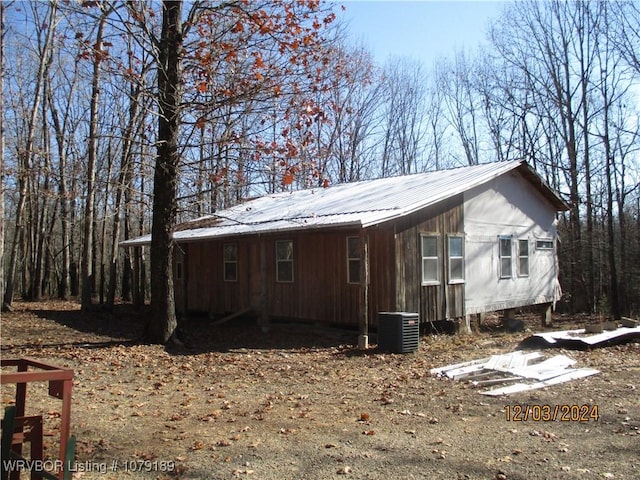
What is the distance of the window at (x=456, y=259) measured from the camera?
15.2 metres

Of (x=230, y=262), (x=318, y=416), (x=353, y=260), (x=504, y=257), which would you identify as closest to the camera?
(x=318, y=416)

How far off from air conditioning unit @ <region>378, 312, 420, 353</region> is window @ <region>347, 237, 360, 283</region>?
2449 mm

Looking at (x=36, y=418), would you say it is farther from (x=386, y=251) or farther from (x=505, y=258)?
(x=505, y=258)

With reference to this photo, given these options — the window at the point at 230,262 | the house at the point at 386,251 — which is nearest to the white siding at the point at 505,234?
the house at the point at 386,251

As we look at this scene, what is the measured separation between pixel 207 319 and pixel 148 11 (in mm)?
10489

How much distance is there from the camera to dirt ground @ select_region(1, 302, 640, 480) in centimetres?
505

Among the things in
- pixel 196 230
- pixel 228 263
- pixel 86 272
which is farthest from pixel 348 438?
pixel 86 272

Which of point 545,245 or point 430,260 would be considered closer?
point 430,260

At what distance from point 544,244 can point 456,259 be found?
5.61m

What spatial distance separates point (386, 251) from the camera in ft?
44.8

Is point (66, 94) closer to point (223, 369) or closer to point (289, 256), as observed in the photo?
point (289, 256)

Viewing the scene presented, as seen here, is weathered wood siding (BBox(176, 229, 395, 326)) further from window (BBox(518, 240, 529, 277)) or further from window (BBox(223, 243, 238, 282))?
window (BBox(518, 240, 529, 277))

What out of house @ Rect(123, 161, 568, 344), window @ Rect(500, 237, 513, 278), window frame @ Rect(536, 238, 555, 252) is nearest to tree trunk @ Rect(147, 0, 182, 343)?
house @ Rect(123, 161, 568, 344)

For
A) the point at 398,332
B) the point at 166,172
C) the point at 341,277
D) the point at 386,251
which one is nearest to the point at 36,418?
the point at 166,172
